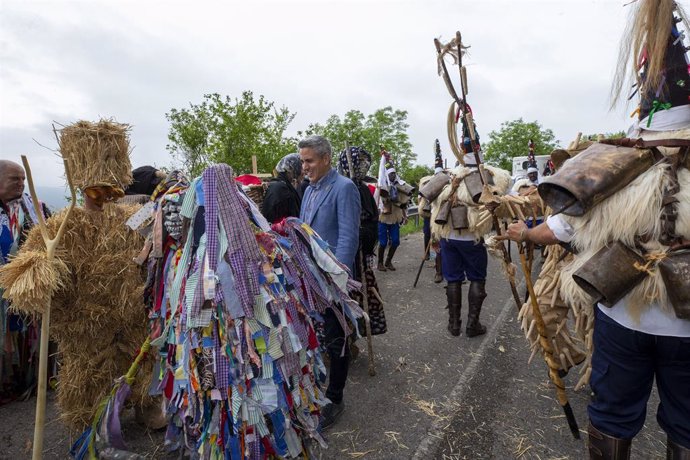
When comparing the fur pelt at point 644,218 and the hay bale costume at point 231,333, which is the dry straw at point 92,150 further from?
the fur pelt at point 644,218

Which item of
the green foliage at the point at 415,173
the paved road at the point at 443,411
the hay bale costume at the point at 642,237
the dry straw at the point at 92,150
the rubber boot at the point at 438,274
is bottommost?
the paved road at the point at 443,411

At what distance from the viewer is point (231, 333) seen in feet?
6.17

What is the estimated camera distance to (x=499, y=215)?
2.64 meters

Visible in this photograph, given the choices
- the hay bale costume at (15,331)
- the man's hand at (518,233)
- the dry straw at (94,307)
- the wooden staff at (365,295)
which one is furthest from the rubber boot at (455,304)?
the hay bale costume at (15,331)

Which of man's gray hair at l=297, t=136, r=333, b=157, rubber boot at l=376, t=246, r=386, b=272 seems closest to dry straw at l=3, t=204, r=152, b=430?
man's gray hair at l=297, t=136, r=333, b=157

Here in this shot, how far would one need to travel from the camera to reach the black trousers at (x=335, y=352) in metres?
2.73

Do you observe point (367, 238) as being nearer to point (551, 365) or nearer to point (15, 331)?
point (551, 365)

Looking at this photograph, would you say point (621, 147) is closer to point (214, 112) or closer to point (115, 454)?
point (115, 454)

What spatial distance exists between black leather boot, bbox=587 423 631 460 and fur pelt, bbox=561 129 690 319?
0.63 m

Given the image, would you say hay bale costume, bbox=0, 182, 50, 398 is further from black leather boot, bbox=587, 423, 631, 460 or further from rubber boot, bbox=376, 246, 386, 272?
rubber boot, bbox=376, 246, 386, 272

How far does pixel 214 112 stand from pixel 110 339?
44.6 feet

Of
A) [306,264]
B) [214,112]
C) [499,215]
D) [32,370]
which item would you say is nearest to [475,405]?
[499,215]

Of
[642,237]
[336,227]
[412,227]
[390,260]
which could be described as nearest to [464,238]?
[336,227]

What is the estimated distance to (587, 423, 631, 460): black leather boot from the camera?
1748 millimetres
